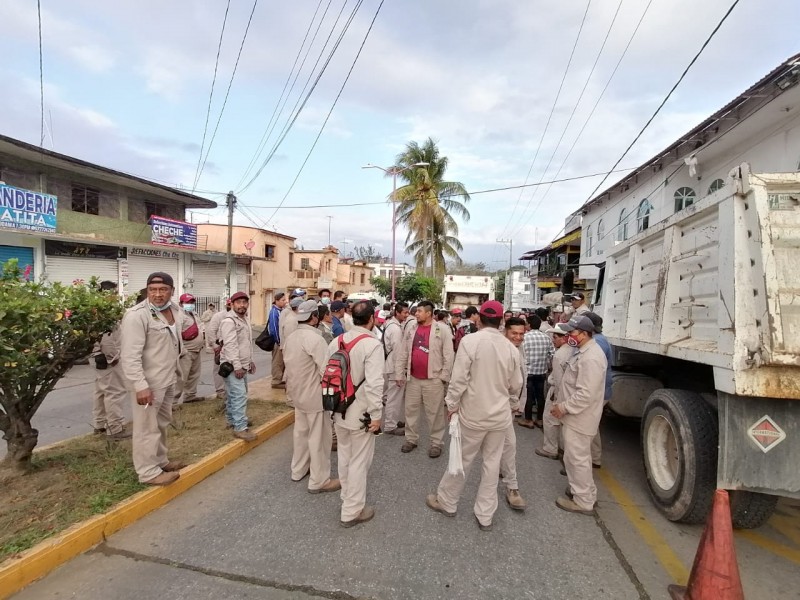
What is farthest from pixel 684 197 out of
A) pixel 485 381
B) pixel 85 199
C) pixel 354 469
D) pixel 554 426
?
pixel 85 199

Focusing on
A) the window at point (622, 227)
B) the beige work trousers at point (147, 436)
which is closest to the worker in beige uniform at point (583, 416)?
the beige work trousers at point (147, 436)

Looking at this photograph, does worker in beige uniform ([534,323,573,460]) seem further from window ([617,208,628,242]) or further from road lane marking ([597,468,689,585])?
window ([617,208,628,242])

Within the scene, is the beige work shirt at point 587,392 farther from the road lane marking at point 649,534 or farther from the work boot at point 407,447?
Answer: the work boot at point 407,447

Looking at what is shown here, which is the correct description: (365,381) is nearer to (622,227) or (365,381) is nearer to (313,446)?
(313,446)

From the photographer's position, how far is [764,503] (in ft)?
10.3

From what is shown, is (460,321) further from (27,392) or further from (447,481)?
(27,392)

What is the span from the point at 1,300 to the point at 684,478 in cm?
528

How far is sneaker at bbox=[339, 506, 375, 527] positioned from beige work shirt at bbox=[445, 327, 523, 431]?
101cm

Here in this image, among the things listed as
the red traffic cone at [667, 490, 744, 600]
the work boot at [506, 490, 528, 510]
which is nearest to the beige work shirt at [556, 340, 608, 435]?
the work boot at [506, 490, 528, 510]

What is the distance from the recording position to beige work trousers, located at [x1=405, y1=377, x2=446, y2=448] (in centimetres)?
487

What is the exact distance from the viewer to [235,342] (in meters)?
4.62

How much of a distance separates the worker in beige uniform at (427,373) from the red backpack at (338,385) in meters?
1.77

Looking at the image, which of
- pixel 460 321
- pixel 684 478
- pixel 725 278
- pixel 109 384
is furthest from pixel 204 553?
pixel 460 321

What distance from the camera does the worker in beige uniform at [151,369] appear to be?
3316mm
